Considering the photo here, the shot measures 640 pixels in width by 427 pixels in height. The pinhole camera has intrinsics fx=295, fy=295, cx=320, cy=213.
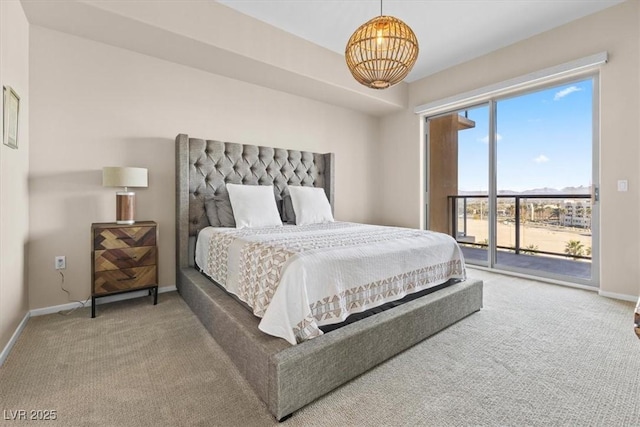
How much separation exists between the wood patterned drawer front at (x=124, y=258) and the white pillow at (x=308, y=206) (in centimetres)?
154

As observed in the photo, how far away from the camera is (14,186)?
214 centimetres

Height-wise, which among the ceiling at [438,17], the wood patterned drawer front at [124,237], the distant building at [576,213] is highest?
the ceiling at [438,17]

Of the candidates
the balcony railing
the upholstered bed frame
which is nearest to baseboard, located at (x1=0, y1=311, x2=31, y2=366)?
the upholstered bed frame

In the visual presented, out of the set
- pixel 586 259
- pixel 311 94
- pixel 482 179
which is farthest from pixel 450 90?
pixel 586 259

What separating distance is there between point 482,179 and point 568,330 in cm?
249

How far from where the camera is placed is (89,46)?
2807mm

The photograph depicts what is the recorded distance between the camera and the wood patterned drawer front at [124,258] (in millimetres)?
2500

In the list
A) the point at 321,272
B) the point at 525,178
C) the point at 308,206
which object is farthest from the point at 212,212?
the point at 525,178

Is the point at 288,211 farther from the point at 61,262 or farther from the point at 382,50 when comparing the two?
the point at 61,262

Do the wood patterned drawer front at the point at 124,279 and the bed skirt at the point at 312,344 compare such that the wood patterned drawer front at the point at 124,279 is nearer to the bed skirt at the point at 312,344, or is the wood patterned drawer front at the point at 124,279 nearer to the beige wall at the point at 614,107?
the bed skirt at the point at 312,344

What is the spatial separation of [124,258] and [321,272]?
78.8 inches

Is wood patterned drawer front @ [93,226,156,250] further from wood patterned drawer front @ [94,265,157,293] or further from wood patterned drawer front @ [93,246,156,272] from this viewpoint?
wood patterned drawer front @ [94,265,157,293]

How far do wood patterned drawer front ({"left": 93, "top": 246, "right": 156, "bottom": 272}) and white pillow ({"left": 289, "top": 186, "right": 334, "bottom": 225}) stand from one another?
1540 mm

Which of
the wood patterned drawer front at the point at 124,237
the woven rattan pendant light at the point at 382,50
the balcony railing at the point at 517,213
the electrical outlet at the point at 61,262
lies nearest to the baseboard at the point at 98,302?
the electrical outlet at the point at 61,262
